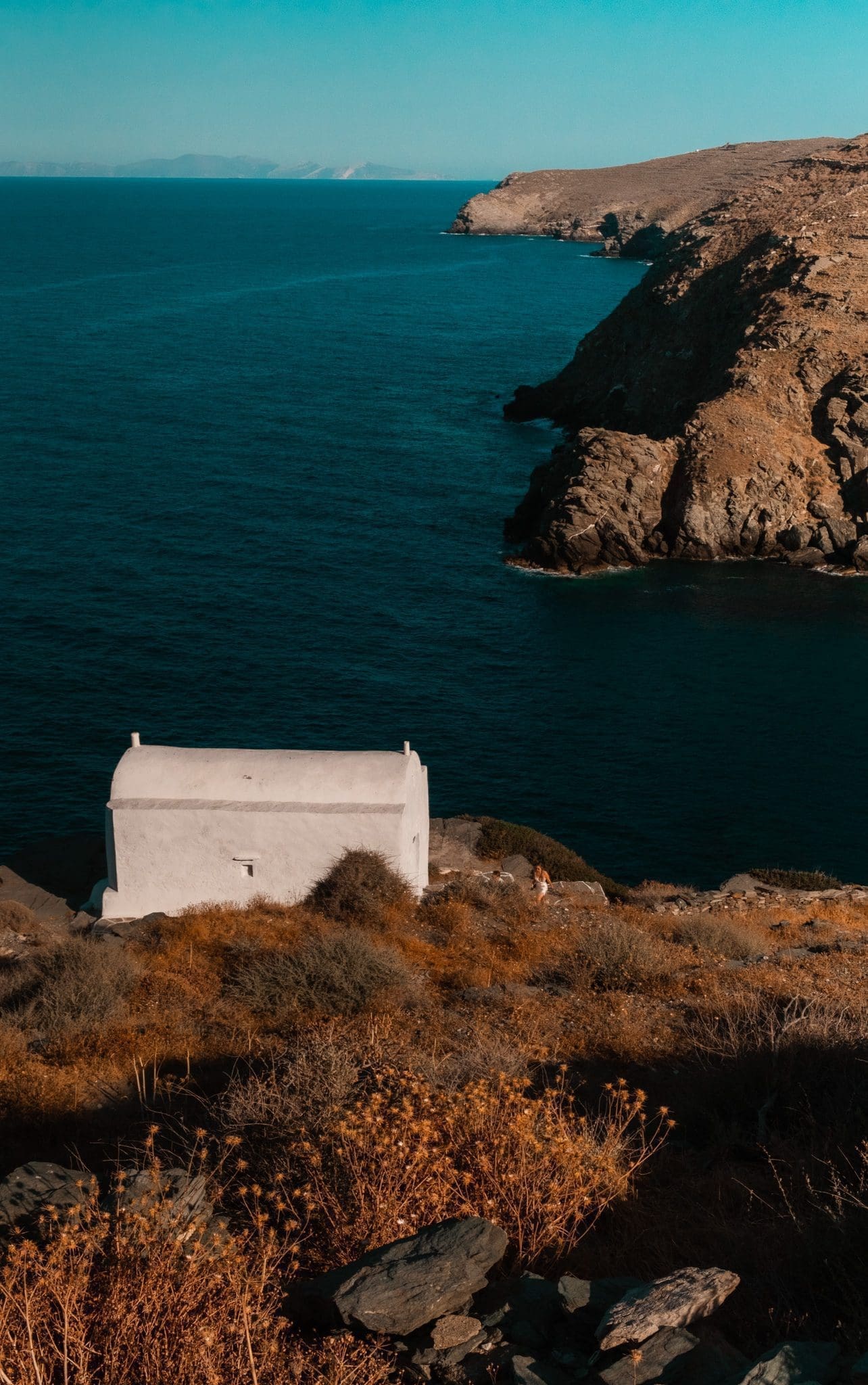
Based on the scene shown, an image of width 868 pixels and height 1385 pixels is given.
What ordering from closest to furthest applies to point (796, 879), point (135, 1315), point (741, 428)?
1. point (135, 1315)
2. point (796, 879)
3. point (741, 428)

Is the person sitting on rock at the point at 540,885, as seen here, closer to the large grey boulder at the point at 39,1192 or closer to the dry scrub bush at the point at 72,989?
the dry scrub bush at the point at 72,989

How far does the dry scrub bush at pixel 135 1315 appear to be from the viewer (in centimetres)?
604

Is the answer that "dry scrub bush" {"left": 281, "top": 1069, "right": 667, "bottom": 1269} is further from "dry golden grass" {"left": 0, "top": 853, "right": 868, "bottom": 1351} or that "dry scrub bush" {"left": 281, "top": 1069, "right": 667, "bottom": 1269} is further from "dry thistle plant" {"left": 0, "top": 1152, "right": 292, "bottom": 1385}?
"dry thistle plant" {"left": 0, "top": 1152, "right": 292, "bottom": 1385}

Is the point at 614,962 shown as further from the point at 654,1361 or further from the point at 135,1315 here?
the point at 135,1315

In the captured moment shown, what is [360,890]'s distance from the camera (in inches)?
747

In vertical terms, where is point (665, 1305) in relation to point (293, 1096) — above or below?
above

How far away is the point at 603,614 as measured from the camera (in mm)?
49375

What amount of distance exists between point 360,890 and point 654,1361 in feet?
43.1

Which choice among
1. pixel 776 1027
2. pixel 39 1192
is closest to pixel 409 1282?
pixel 39 1192

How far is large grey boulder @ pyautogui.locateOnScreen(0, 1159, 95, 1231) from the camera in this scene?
7.79 metres

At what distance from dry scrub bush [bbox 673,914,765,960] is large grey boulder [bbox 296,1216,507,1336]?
38.1 feet

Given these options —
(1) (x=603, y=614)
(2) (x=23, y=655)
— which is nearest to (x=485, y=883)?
(2) (x=23, y=655)

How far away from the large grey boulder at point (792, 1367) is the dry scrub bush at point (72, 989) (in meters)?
9.66

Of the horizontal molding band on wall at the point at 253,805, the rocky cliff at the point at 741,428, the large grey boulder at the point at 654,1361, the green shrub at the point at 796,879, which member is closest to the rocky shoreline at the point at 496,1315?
the large grey boulder at the point at 654,1361
